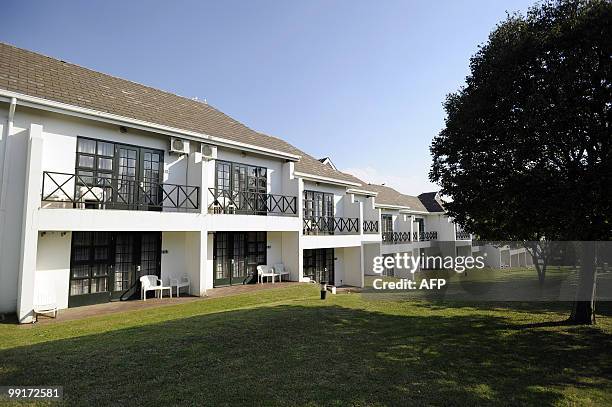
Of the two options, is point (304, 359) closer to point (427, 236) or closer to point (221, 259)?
point (221, 259)

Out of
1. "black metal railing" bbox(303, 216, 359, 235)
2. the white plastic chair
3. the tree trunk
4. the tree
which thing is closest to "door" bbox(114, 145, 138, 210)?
the white plastic chair

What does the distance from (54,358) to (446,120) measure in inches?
466

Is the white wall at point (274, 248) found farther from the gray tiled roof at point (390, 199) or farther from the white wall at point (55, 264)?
the gray tiled roof at point (390, 199)

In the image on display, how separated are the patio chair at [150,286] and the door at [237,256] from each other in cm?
243

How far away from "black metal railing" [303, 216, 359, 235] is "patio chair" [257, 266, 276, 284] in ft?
10.4

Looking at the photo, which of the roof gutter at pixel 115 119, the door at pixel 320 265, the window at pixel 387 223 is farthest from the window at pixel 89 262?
the window at pixel 387 223

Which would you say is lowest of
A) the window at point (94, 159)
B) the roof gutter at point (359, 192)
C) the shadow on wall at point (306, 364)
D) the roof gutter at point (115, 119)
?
the shadow on wall at point (306, 364)

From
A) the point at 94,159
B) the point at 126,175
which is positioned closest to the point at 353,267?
the point at 126,175

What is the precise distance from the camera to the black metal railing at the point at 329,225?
18547 mm

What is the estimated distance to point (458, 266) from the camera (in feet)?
47.2

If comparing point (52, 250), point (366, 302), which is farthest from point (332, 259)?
point (52, 250)

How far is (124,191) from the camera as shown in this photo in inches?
457

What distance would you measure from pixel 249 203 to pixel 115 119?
615cm

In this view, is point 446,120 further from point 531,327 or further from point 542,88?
point 531,327
